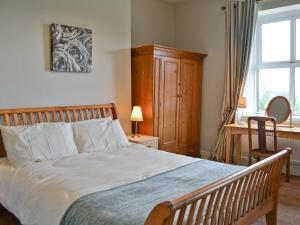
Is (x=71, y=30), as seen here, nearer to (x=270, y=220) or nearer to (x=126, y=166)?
(x=126, y=166)

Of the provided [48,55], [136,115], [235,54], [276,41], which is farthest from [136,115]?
[276,41]

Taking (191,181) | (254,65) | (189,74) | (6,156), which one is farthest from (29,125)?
(254,65)

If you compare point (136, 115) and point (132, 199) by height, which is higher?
point (136, 115)

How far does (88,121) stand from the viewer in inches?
137

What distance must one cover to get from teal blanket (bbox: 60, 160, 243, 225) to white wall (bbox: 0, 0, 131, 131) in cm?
171

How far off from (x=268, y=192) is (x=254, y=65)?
2799 millimetres

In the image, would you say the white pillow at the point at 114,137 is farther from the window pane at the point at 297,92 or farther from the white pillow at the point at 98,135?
the window pane at the point at 297,92

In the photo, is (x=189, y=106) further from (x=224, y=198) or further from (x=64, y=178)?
(x=224, y=198)

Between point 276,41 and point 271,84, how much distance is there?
Answer: 67cm

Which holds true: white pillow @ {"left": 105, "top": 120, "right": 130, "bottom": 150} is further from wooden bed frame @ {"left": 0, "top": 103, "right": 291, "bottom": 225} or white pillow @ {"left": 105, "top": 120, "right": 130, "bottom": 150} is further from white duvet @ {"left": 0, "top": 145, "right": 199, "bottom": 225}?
wooden bed frame @ {"left": 0, "top": 103, "right": 291, "bottom": 225}

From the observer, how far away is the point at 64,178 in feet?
7.62

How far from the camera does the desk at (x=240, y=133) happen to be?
12.7ft

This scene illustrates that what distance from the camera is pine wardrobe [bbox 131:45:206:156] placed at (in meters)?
4.30

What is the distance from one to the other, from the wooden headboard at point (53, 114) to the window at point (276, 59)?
241 centimetres
